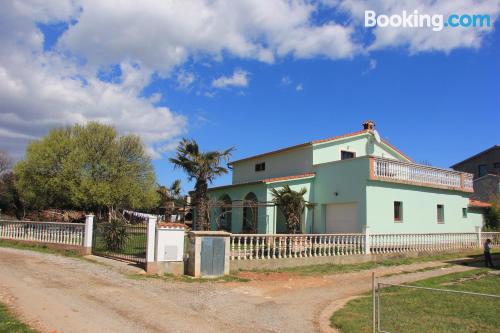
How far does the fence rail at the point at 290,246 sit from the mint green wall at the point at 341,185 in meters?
2.93

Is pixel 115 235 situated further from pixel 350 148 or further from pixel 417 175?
pixel 417 175

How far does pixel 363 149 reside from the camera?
25438 millimetres

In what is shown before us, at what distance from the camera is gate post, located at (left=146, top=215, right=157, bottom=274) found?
12148 millimetres

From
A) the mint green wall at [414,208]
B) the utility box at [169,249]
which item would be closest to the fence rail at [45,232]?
the utility box at [169,249]

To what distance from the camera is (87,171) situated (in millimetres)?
29969

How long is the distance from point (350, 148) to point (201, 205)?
1096cm

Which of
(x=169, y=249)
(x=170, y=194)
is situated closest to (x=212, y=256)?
(x=169, y=249)

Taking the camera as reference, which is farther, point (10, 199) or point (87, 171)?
point (10, 199)

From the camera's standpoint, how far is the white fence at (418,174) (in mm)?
20094

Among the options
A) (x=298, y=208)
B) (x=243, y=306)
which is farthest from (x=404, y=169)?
(x=243, y=306)

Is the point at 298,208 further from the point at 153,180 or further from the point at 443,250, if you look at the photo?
the point at 153,180

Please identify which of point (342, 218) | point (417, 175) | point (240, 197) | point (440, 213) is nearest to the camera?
point (342, 218)

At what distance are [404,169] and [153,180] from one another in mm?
20583

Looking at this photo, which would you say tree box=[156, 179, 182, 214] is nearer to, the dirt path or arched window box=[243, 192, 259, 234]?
arched window box=[243, 192, 259, 234]
